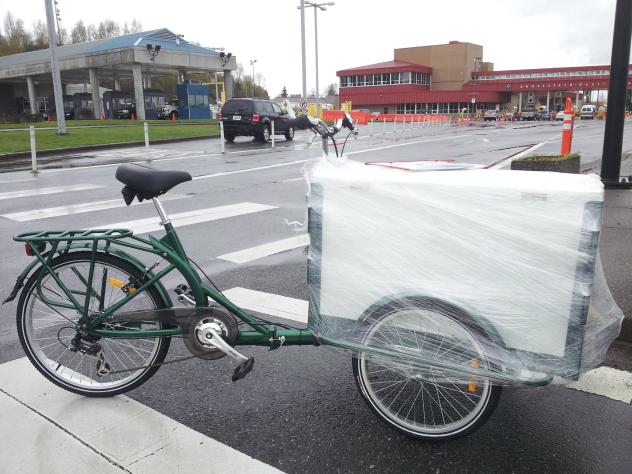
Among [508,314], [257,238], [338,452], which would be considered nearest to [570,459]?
[508,314]

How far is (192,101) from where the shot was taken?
4656 centimetres

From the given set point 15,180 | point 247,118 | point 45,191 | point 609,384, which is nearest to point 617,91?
point 609,384

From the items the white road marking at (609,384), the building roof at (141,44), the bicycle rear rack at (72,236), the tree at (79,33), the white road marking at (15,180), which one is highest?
the tree at (79,33)

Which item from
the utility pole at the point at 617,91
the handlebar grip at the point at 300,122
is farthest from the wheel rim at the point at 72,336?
the utility pole at the point at 617,91

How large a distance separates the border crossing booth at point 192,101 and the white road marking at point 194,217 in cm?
3949

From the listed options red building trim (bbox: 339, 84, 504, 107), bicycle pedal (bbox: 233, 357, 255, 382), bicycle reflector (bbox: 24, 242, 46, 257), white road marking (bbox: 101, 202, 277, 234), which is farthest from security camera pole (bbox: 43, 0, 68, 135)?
red building trim (bbox: 339, 84, 504, 107)

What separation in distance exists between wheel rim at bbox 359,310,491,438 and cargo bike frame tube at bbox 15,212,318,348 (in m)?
0.43

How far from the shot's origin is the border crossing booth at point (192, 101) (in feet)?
151

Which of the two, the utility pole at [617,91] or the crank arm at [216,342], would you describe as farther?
the utility pole at [617,91]

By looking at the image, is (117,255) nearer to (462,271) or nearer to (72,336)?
(72,336)

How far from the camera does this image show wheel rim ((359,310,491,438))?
2.60 metres

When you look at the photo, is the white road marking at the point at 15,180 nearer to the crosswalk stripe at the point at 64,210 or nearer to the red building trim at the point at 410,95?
the crosswalk stripe at the point at 64,210

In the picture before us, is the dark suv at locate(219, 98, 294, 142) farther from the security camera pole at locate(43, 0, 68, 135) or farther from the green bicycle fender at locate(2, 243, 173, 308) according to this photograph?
the green bicycle fender at locate(2, 243, 173, 308)

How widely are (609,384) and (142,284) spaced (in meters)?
2.74
